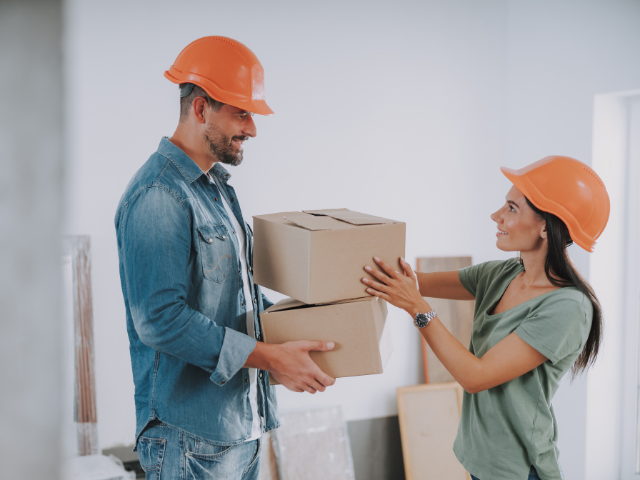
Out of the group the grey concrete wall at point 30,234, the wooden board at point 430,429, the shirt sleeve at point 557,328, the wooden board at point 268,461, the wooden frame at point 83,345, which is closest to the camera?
the grey concrete wall at point 30,234

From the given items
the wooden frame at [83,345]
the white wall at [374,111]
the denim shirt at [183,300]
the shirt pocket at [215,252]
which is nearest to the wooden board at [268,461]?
the white wall at [374,111]

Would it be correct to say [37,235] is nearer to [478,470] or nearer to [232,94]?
[232,94]

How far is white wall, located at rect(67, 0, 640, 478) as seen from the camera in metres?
2.29

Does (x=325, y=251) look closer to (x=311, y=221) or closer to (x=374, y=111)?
(x=311, y=221)

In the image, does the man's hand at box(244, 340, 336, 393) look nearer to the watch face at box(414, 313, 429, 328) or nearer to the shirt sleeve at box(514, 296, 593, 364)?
the watch face at box(414, 313, 429, 328)

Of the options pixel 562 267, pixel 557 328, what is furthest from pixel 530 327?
pixel 562 267

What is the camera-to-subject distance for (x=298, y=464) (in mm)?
2514

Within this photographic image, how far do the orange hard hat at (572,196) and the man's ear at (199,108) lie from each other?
0.85m

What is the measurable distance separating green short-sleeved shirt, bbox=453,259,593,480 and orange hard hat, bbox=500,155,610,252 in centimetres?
17

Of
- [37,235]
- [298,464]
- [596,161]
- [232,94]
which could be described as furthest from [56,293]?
[596,161]

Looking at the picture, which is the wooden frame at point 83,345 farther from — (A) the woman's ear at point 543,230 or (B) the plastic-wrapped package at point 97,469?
(A) the woman's ear at point 543,230

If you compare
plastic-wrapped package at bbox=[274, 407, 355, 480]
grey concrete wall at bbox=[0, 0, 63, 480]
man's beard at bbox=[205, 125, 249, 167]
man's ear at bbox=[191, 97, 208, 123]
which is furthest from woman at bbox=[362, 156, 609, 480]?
plastic-wrapped package at bbox=[274, 407, 355, 480]

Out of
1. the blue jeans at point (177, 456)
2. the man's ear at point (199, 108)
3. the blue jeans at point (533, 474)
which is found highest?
the man's ear at point (199, 108)

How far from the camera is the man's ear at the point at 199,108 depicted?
129 centimetres
